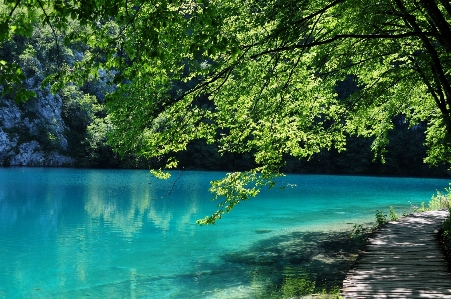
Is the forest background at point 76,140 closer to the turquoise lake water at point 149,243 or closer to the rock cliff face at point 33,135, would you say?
the rock cliff face at point 33,135

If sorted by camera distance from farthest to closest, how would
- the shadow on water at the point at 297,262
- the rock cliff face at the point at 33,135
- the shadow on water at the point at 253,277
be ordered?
the rock cliff face at the point at 33,135, the shadow on water at the point at 297,262, the shadow on water at the point at 253,277

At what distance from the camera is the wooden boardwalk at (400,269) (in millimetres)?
6016

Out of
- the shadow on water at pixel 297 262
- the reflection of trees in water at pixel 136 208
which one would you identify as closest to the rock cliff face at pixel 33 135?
the reflection of trees in water at pixel 136 208

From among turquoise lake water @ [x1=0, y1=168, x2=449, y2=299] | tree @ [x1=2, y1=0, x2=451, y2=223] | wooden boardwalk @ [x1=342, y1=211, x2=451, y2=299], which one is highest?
tree @ [x1=2, y1=0, x2=451, y2=223]

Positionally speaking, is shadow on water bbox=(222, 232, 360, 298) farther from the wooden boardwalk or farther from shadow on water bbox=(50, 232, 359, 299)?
the wooden boardwalk

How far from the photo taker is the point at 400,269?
23.7 feet

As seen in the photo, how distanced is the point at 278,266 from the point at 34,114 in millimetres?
57511

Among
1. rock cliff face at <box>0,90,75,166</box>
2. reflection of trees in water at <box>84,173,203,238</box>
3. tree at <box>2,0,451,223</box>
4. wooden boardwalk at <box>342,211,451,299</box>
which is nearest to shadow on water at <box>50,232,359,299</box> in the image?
wooden boardwalk at <box>342,211,451,299</box>

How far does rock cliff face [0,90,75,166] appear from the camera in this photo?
5572 centimetres

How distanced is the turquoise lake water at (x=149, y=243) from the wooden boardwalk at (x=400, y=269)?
2496 mm

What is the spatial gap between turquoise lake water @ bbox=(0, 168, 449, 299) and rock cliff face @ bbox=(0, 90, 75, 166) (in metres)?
31.9

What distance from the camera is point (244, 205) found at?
2511cm

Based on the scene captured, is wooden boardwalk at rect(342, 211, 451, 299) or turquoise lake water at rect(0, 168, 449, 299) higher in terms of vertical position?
wooden boardwalk at rect(342, 211, 451, 299)

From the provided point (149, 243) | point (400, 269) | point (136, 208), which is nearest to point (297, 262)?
point (400, 269)
